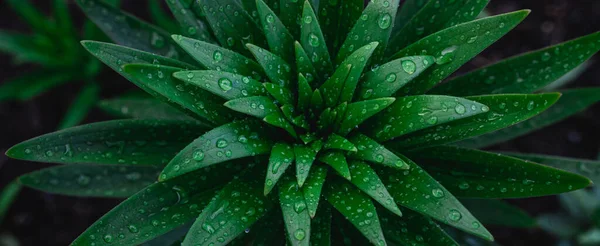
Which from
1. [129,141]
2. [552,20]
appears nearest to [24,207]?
[129,141]

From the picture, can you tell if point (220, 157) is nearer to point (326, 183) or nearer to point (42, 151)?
point (326, 183)

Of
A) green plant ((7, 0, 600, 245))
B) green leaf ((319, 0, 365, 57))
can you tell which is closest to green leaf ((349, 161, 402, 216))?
green plant ((7, 0, 600, 245))

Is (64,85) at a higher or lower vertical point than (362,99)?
higher

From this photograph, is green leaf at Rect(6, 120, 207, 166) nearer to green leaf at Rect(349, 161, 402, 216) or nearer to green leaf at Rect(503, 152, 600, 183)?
green leaf at Rect(349, 161, 402, 216)

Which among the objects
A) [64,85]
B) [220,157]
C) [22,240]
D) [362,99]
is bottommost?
[22,240]

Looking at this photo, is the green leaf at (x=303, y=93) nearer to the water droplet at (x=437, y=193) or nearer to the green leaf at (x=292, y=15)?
the green leaf at (x=292, y=15)

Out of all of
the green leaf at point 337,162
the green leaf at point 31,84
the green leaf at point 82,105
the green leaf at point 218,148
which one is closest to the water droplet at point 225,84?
the green leaf at point 218,148

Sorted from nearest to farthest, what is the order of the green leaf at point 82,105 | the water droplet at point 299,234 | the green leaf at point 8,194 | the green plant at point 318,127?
1. the water droplet at point 299,234
2. the green plant at point 318,127
3. the green leaf at point 82,105
4. the green leaf at point 8,194
